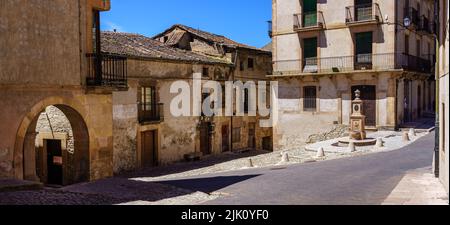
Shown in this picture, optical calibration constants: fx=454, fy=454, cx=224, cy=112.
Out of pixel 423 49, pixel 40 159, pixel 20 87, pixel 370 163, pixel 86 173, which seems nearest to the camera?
pixel 20 87

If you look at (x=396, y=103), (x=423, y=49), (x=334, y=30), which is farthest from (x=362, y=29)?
(x=423, y=49)

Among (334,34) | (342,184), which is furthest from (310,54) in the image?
(342,184)

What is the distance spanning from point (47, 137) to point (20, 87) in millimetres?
7925

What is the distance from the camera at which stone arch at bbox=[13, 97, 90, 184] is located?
38.5 feet

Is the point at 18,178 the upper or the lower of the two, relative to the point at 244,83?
lower

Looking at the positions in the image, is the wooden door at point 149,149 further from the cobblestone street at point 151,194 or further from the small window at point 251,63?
the small window at point 251,63

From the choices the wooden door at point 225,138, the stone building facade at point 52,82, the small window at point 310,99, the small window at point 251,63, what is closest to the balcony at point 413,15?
the small window at point 310,99

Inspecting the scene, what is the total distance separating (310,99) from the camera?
28.8m

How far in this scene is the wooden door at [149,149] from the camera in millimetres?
23359

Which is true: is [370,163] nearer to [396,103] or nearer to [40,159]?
[396,103]

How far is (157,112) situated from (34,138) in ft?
35.5

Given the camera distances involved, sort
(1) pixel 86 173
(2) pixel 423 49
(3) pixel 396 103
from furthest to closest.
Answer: (2) pixel 423 49 → (3) pixel 396 103 → (1) pixel 86 173

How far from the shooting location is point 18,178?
1165 cm

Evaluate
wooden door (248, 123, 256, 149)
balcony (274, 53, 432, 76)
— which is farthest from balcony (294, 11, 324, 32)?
wooden door (248, 123, 256, 149)
